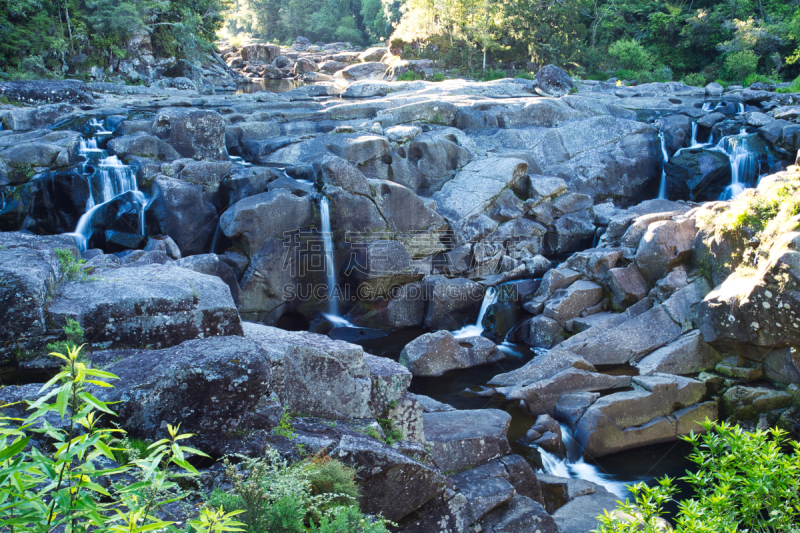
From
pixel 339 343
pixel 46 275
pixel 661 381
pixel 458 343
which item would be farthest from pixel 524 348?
pixel 46 275

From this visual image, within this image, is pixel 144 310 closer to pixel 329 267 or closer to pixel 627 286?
pixel 329 267

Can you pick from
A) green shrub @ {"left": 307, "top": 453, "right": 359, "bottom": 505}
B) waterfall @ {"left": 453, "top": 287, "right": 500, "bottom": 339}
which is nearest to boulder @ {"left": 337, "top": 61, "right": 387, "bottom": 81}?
waterfall @ {"left": 453, "top": 287, "right": 500, "bottom": 339}

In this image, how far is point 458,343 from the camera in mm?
12070

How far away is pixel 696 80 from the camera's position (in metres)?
33.7

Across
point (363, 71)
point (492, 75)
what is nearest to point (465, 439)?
point (492, 75)

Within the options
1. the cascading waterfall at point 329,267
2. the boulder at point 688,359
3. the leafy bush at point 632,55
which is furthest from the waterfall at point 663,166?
the leafy bush at point 632,55

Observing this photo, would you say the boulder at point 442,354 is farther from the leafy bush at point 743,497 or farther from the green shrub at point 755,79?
the green shrub at point 755,79

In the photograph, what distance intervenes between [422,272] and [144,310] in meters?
10.3

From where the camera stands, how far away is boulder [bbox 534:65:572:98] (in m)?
24.1

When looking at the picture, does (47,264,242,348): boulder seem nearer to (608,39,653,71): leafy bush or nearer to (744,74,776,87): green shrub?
(744,74,776,87): green shrub

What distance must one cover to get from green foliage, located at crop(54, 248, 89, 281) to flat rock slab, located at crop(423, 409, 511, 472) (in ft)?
13.5

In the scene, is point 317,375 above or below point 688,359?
above

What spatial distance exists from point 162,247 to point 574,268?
10.1m

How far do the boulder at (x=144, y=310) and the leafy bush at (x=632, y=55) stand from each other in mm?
37464
